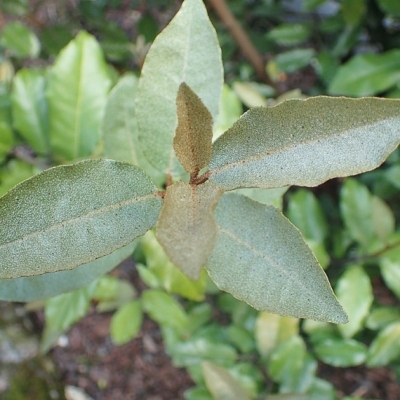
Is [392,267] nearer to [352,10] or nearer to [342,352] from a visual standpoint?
[342,352]

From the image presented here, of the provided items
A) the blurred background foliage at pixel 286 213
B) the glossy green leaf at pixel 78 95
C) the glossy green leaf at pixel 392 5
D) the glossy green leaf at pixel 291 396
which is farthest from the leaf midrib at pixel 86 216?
the glossy green leaf at pixel 392 5

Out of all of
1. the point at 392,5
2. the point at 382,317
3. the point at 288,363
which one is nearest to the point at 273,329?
the point at 288,363

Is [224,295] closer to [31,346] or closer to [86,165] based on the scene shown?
[31,346]

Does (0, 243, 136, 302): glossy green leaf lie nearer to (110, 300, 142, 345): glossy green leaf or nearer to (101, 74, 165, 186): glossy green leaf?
(101, 74, 165, 186): glossy green leaf

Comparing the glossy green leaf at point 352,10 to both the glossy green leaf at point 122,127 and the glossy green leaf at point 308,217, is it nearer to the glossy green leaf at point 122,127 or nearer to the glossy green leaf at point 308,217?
the glossy green leaf at point 308,217

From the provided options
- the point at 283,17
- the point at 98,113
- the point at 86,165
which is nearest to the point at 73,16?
the point at 283,17

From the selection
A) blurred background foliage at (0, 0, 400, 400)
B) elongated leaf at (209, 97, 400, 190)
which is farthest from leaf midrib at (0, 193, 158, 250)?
blurred background foliage at (0, 0, 400, 400)
